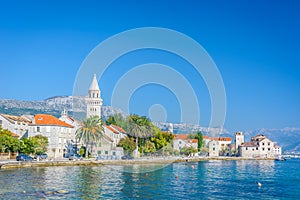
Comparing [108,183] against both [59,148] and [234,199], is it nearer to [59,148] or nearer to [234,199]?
[234,199]

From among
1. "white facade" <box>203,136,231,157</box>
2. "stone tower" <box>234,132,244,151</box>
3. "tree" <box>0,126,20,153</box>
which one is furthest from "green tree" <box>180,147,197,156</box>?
"tree" <box>0,126,20,153</box>

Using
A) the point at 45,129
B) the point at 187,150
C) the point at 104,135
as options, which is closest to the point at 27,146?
the point at 45,129

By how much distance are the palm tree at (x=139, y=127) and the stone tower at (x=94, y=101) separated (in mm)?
12455

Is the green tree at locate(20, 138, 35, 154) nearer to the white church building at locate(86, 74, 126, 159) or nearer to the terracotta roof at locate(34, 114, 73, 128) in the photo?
the terracotta roof at locate(34, 114, 73, 128)

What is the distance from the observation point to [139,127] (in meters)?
105

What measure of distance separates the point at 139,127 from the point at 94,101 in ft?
65.4

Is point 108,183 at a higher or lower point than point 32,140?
lower

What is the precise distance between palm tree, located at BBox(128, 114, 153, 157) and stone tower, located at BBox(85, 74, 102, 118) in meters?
12.5

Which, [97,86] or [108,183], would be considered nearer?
[108,183]

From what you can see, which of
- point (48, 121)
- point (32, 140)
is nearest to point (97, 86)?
point (48, 121)

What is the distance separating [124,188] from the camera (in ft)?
145

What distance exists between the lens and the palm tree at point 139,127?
10506 centimetres

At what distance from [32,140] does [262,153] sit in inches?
4397

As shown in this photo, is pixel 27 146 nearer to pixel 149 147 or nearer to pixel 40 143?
pixel 40 143
